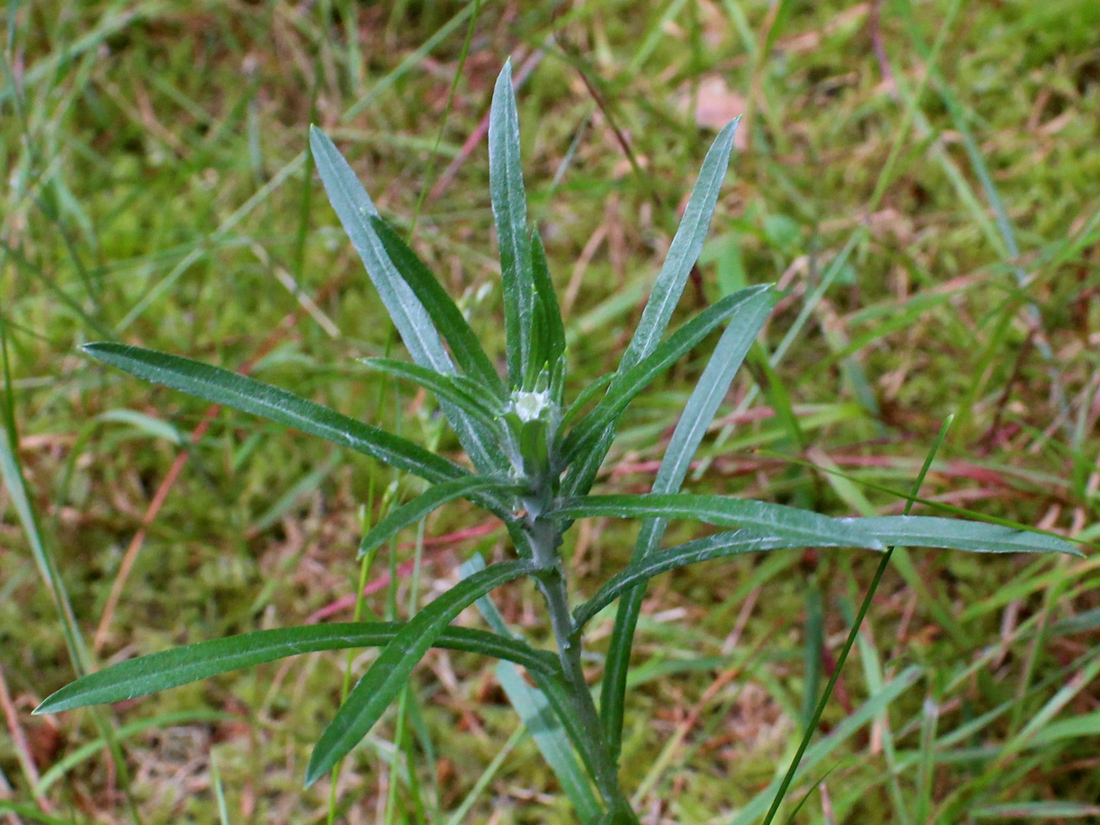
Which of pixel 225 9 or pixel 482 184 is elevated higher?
pixel 225 9

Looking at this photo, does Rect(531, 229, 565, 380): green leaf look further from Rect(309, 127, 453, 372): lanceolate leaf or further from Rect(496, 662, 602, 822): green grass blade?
Rect(496, 662, 602, 822): green grass blade

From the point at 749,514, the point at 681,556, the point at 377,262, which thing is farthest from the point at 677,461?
the point at 377,262

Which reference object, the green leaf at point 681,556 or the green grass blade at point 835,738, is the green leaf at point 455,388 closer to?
the green leaf at point 681,556

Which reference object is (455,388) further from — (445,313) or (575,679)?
(575,679)

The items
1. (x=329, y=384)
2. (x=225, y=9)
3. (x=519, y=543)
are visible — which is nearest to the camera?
(x=519, y=543)

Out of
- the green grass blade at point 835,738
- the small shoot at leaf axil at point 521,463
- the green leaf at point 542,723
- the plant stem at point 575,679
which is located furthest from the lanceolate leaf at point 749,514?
the green grass blade at point 835,738

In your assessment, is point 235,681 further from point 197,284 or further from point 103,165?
point 103,165

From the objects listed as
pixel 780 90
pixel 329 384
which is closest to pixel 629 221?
pixel 780 90

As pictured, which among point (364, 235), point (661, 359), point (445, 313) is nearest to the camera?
point (661, 359)
